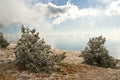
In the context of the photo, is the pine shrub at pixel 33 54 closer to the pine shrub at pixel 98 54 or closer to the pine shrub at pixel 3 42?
the pine shrub at pixel 98 54

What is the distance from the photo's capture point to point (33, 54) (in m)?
43.2

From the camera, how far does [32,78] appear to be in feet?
121

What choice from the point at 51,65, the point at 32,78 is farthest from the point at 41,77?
the point at 51,65

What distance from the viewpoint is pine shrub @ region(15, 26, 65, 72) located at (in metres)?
41.9

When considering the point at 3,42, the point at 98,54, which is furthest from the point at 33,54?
the point at 3,42

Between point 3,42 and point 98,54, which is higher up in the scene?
point 3,42

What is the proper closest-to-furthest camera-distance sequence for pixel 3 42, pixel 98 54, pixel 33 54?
pixel 33 54
pixel 98 54
pixel 3 42

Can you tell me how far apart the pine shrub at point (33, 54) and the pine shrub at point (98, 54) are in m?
15.8

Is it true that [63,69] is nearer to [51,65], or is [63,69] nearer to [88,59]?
[51,65]

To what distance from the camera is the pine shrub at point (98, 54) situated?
194 feet

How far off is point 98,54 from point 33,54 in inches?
810

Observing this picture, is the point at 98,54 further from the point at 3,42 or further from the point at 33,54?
the point at 3,42

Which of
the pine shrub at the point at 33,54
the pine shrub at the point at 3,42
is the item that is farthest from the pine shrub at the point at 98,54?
the pine shrub at the point at 3,42

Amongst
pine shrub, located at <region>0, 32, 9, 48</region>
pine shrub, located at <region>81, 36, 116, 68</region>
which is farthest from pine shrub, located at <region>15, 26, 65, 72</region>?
pine shrub, located at <region>0, 32, 9, 48</region>
